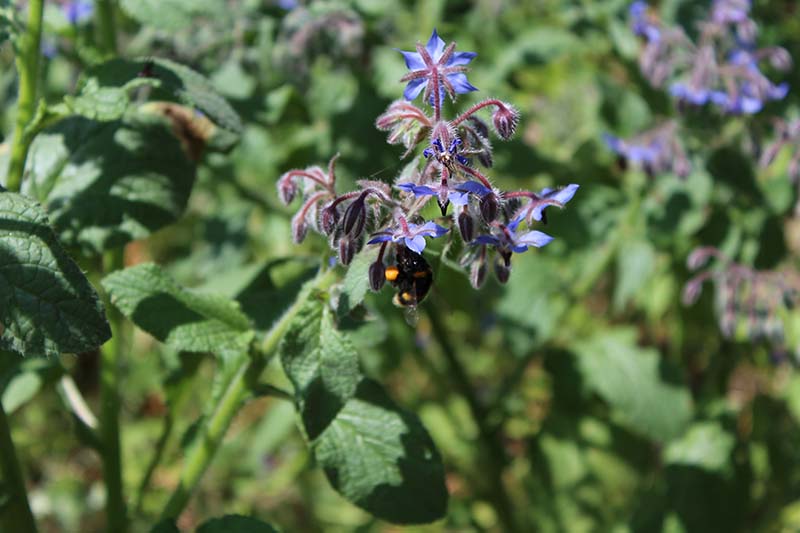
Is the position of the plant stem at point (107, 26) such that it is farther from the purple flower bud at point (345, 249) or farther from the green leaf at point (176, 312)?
the purple flower bud at point (345, 249)

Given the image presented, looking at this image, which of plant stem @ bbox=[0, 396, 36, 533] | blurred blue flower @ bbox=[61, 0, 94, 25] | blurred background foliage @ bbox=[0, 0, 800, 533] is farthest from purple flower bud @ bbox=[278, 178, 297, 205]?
blurred blue flower @ bbox=[61, 0, 94, 25]

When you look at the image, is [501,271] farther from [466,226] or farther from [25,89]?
[25,89]

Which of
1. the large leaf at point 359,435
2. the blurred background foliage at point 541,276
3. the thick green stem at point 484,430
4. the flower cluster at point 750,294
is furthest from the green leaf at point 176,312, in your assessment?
the flower cluster at point 750,294

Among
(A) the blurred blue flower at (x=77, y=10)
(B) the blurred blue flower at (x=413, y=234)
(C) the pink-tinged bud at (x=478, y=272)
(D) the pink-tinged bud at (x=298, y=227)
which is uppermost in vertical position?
(A) the blurred blue flower at (x=77, y=10)

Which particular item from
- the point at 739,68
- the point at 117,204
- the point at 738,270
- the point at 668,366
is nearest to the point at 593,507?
the point at 668,366

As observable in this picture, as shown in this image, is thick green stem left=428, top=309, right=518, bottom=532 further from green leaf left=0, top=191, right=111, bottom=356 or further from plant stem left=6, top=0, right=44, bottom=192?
green leaf left=0, top=191, right=111, bottom=356

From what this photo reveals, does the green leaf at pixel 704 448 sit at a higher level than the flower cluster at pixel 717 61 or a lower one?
lower
